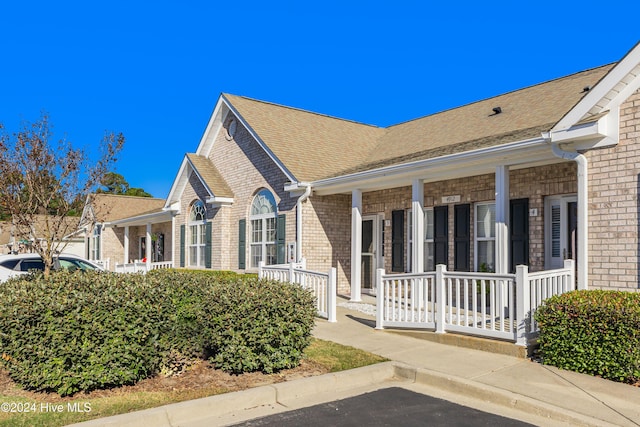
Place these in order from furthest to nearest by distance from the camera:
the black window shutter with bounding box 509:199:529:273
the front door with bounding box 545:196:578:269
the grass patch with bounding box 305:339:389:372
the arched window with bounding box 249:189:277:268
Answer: the arched window with bounding box 249:189:277:268 → the black window shutter with bounding box 509:199:529:273 → the front door with bounding box 545:196:578:269 → the grass patch with bounding box 305:339:389:372

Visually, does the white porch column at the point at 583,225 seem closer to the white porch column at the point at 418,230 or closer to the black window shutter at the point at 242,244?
the white porch column at the point at 418,230

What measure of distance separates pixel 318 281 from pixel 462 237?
11.7 ft

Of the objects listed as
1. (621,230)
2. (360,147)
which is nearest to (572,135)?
(621,230)

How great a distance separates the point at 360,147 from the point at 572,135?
387 inches

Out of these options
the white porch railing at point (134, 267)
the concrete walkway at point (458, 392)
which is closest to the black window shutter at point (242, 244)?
the white porch railing at point (134, 267)

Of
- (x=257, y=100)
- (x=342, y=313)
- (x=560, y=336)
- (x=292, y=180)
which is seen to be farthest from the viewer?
(x=257, y=100)

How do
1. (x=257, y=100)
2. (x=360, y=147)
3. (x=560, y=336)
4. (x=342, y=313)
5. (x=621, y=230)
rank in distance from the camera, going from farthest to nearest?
(x=257, y=100) → (x=360, y=147) → (x=342, y=313) → (x=621, y=230) → (x=560, y=336)

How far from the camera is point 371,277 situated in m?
14.8

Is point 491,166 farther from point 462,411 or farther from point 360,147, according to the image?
point 360,147

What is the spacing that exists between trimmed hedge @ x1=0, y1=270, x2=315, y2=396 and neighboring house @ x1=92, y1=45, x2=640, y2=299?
4673 mm

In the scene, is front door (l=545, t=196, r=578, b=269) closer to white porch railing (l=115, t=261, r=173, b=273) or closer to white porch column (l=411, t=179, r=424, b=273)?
white porch column (l=411, t=179, r=424, b=273)

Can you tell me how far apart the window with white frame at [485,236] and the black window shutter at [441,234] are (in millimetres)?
856

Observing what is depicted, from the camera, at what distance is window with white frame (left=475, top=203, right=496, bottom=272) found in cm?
1121

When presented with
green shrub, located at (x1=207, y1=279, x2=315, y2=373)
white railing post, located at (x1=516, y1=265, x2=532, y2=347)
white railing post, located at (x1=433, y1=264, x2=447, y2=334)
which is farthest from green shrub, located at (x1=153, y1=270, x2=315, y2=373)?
white railing post, located at (x1=516, y1=265, x2=532, y2=347)
